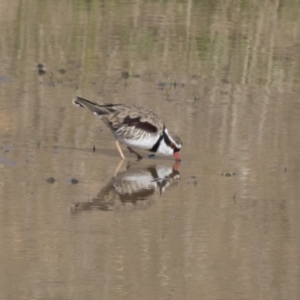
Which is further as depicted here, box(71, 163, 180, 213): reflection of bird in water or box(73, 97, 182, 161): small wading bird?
box(73, 97, 182, 161): small wading bird

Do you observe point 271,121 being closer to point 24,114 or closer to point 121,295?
point 24,114

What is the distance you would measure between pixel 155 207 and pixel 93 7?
10087mm

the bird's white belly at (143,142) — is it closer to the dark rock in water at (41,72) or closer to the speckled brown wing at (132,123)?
the speckled brown wing at (132,123)

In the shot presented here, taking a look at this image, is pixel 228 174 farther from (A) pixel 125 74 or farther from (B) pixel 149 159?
(A) pixel 125 74

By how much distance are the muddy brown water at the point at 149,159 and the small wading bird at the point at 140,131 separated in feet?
0.58

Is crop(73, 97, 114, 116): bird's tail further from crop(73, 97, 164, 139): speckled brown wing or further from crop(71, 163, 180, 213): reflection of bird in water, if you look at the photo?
crop(71, 163, 180, 213): reflection of bird in water

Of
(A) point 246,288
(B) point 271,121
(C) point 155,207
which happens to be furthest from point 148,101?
(A) point 246,288

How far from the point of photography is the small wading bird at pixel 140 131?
10953mm

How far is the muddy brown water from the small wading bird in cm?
18

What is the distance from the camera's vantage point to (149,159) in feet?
37.1

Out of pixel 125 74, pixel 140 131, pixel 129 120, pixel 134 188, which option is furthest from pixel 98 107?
pixel 125 74

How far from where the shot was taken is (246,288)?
743 cm

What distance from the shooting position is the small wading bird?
431 inches

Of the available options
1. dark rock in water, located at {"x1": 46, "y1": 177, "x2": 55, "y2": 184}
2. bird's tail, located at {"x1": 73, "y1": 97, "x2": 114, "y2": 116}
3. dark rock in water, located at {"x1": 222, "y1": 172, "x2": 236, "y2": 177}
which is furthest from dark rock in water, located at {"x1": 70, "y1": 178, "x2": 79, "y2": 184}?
bird's tail, located at {"x1": 73, "y1": 97, "x2": 114, "y2": 116}
